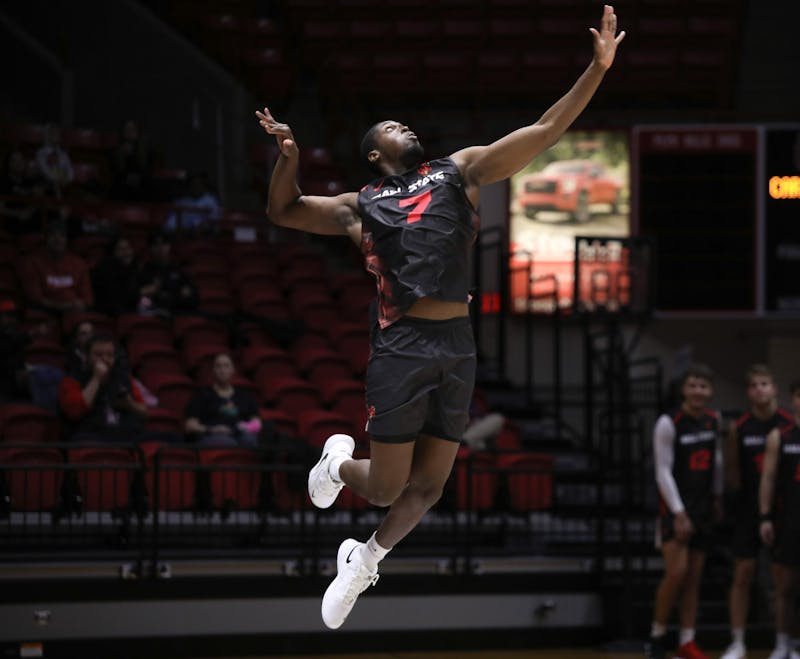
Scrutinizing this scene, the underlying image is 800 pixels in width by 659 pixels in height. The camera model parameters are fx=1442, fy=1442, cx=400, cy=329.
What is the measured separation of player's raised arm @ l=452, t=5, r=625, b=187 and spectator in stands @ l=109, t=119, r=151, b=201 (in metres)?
9.97

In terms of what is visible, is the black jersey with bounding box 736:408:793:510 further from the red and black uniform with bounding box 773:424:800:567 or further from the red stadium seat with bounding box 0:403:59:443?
the red stadium seat with bounding box 0:403:59:443

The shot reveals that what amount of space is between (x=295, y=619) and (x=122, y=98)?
9.53 m

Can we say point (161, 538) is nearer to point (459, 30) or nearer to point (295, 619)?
point (295, 619)

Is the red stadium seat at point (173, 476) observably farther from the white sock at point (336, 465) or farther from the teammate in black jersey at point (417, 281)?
the teammate in black jersey at point (417, 281)

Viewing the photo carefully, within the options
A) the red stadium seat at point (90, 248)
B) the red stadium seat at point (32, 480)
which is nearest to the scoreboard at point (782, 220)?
the red stadium seat at point (90, 248)

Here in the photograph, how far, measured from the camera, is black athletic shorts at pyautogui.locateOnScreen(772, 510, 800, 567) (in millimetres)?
10625

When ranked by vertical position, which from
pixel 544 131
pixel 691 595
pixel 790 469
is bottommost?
pixel 691 595

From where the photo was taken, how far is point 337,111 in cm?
1727

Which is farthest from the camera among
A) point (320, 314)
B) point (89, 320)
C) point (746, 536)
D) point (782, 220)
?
point (782, 220)

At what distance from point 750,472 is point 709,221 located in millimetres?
4712

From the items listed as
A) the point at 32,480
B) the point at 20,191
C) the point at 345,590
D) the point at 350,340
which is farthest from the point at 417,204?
the point at 20,191

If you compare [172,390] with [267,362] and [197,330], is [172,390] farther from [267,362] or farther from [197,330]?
[197,330]

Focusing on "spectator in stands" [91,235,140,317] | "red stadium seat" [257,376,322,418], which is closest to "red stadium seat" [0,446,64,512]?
"red stadium seat" [257,376,322,418]

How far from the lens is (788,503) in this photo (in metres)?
10.7
